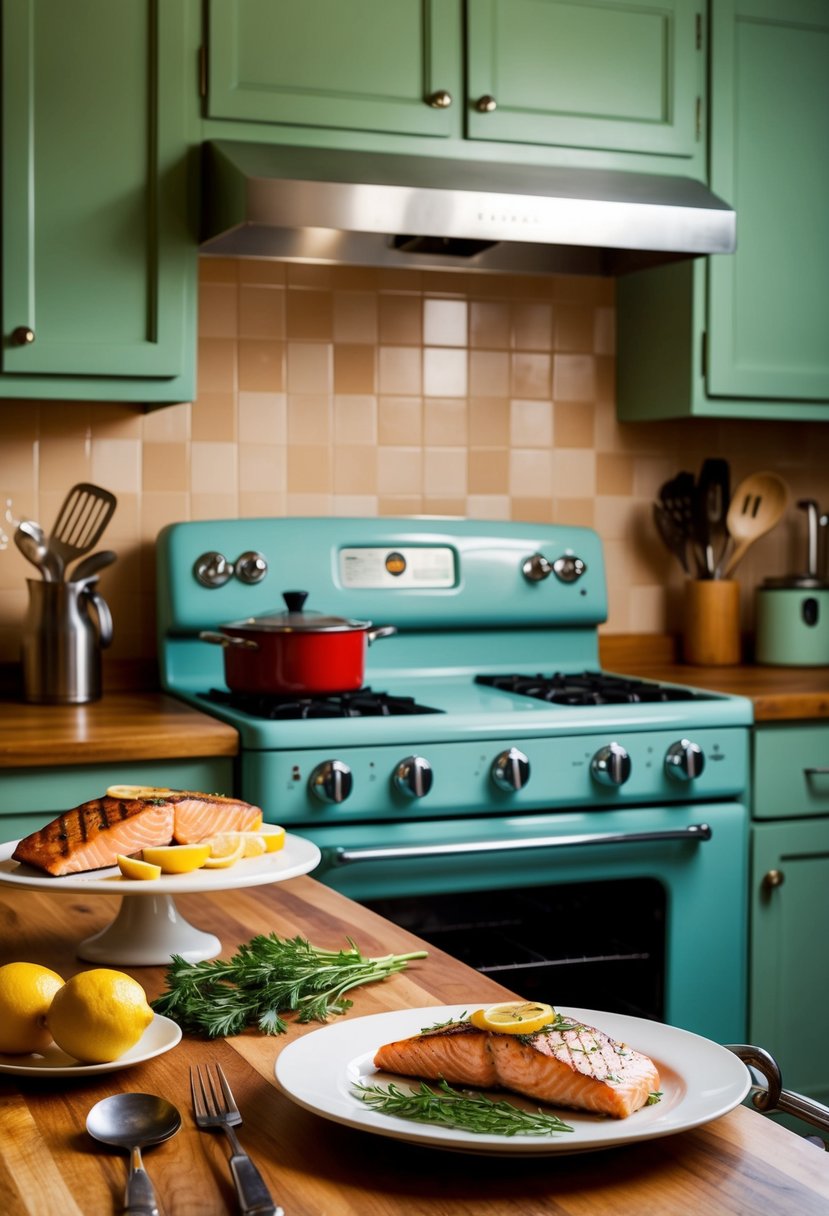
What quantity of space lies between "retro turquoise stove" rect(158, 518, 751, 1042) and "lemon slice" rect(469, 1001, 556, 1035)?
1.23 meters

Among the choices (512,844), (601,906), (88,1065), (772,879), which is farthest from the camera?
(772,879)

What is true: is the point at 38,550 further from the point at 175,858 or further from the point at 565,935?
the point at 175,858

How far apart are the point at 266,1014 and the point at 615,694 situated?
155 cm

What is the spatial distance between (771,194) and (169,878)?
2.24m

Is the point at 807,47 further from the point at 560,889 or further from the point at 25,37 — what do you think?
the point at 560,889

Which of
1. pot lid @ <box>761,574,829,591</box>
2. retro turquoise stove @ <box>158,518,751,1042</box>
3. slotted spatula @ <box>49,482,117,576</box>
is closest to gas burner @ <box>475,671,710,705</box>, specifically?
retro turquoise stove @ <box>158,518,751,1042</box>

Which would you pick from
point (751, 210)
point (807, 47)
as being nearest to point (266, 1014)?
point (751, 210)

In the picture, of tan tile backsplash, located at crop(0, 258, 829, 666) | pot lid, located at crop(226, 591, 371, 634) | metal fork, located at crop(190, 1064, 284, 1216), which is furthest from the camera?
tan tile backsplash, located at crop(0, 258, 829, 666)

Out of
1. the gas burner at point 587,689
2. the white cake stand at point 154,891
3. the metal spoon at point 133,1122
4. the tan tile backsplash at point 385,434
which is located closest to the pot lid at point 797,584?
the tan tile backsplash at point 385,434

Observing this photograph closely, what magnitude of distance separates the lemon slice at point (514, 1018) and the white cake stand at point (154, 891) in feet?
0.85

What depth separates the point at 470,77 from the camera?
255 cm

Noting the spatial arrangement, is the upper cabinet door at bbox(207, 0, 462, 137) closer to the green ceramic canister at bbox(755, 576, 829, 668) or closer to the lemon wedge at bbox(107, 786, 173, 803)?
the green ceramic canister at bbox(755, 576, 829, 668)

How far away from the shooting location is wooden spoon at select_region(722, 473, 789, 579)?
3.07 m

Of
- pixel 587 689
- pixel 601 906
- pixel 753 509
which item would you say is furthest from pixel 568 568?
pixel 601 906
